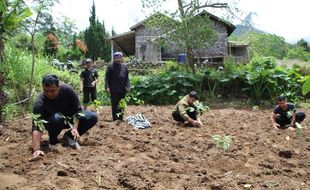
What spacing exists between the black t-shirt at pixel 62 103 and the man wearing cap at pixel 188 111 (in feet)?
8.28

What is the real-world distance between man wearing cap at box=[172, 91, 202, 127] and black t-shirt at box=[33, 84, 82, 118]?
2.52 m

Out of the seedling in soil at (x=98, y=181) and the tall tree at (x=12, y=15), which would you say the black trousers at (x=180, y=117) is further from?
the seedling in soil at (x=98, y=181)

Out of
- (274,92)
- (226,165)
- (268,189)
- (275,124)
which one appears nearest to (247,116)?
(275,124)

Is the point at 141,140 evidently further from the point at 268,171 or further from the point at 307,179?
the point at 307,179

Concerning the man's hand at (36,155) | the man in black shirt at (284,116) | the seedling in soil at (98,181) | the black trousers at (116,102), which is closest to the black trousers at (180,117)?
the black trousers at (116,102)

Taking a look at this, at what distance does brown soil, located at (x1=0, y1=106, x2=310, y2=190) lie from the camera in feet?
12.9

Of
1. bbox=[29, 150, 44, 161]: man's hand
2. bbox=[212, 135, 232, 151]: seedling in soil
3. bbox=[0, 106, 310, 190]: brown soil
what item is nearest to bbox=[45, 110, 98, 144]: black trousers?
bbox=[0, 106, 310, 190]: brown soil

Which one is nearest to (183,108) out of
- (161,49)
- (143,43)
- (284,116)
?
(284,116)

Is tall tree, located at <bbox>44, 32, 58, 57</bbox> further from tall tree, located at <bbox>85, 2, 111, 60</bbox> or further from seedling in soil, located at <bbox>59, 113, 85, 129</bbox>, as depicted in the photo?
seedling in soil, located at <bbox>59, 113, 85, 129</bbox>

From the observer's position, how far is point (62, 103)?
519 centimetres

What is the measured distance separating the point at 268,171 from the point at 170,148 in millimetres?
1432

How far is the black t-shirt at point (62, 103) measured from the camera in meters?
5.09

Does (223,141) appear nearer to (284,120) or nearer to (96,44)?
(284,120)

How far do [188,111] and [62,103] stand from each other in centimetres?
296
